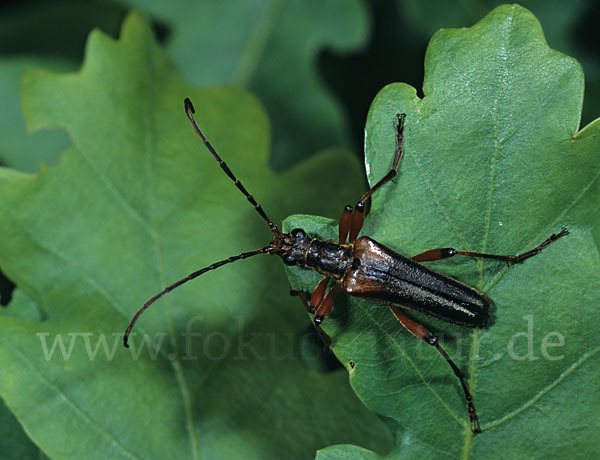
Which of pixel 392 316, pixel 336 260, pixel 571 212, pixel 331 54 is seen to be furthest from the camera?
pixel 331 54

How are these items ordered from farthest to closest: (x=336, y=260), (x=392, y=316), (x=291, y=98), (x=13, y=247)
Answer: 1. (x=291, y=98)
2. (x=336, y=260)
3. (x=13, y=247)
4. (x=392, y=316)

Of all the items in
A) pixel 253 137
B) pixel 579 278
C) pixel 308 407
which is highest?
pixel 253 137

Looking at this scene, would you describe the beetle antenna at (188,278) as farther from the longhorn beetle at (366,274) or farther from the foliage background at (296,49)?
the foliage background at (296,49)

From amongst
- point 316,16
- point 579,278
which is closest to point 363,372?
point 579,278

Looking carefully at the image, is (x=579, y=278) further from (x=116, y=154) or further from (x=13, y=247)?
(x=13, y=247)

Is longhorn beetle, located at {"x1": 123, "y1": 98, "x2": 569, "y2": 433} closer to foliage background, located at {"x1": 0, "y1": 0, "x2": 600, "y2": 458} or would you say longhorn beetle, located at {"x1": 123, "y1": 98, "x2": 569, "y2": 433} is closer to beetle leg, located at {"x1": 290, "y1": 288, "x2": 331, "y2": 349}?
beetle leg, located at {"x1": 290, "y1": 288, "x2": 331, "y2": 349}

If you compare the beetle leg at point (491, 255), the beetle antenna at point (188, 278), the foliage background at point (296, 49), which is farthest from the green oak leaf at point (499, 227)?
the foliage background at point (296, 49)

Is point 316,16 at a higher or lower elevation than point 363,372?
higher
